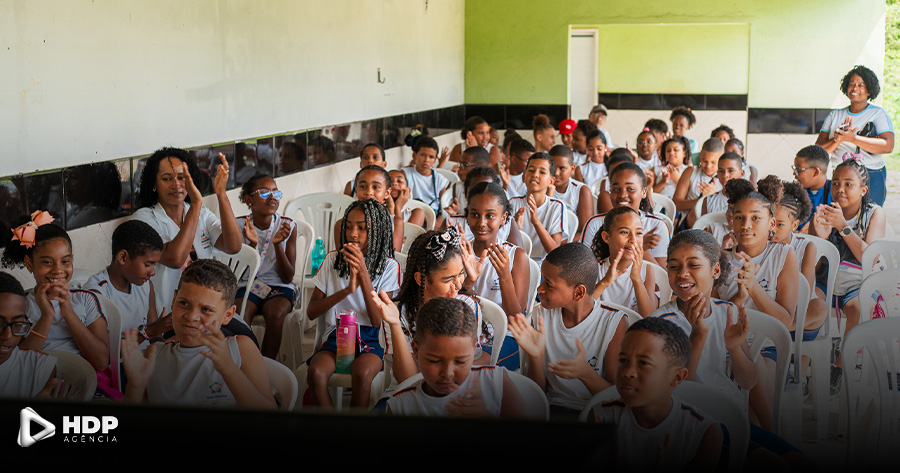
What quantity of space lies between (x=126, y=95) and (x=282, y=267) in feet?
3.27

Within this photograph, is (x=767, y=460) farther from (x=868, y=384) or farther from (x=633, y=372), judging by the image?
(x=868, y=384)

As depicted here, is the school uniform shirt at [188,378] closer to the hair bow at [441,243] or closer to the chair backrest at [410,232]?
the hair bow at [441,243]

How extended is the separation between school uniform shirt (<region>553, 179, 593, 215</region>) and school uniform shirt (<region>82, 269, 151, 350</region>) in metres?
2.79

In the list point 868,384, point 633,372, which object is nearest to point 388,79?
point 868,384

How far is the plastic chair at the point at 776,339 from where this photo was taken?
2.57m

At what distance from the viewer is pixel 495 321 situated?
290cm

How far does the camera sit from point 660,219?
418 centimetres

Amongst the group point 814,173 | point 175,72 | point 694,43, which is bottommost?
point 814,173

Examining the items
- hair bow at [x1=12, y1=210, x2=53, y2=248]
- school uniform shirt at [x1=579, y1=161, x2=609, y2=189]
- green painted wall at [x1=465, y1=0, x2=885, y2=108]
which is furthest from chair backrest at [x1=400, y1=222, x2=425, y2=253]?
green painted wall at [x1=465, y1=0, x2=885, y2=108]

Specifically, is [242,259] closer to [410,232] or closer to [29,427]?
[410,232]

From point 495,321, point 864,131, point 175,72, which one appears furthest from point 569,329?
point 864,131

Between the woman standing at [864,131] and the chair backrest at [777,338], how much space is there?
11.7 feet

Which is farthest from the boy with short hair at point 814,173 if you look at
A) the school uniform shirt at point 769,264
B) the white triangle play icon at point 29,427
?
the white triangle play icon at point 29,427

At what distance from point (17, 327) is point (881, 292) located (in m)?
3.06
